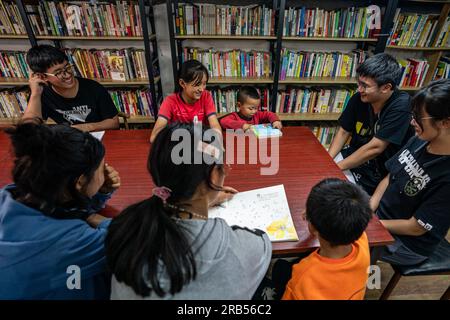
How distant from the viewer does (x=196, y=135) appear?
76 centimetres

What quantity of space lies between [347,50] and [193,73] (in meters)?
1.89

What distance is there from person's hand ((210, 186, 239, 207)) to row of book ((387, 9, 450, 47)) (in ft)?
7.82

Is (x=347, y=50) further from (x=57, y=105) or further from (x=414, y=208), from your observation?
(x=57, y=105)

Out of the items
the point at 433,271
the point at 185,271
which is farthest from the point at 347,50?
the point at 185,271

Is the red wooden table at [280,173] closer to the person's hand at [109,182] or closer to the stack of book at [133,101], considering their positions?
the person's hand at [109,182]

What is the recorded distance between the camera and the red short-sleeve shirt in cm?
177

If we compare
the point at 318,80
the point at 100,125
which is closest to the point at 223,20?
the point at 318,80

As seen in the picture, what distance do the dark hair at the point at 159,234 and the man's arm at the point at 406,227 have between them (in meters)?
0.91

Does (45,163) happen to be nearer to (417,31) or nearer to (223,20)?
(223,20)

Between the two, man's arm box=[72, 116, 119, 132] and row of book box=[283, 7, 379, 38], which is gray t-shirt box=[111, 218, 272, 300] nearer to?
man's arm box=[72, 116, 119, 132]

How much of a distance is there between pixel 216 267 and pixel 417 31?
117 inches

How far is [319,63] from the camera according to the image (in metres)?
2.51

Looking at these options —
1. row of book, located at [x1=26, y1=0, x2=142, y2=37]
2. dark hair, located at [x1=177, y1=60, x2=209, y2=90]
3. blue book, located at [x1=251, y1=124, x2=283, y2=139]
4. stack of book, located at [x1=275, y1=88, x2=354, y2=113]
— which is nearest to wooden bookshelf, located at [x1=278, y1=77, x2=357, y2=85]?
stack of book, located at [x1=275, y1=88, x2=354, y2=113]

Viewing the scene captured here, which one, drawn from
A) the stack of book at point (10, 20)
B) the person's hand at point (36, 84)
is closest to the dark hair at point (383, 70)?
the person's hand at point (36, 84)
